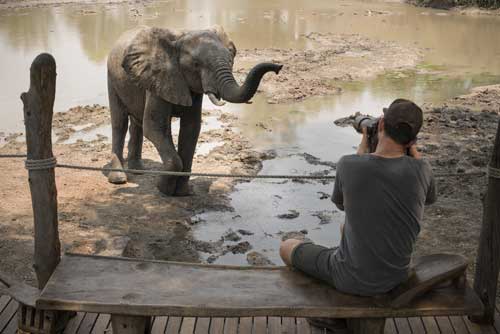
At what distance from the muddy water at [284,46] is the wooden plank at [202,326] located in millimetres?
1883

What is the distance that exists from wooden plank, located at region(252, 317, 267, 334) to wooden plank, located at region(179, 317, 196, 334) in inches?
15.7

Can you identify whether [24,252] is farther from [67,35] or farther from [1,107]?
[67,35]

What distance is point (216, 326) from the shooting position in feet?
14.1

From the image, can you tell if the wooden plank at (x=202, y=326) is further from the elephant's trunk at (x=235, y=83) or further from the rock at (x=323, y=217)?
the rock at (x=323, y=217)

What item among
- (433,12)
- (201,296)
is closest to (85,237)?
(201,296)

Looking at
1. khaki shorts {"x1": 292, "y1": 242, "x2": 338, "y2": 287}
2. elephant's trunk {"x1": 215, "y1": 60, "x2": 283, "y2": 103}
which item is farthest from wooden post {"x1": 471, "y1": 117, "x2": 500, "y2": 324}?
elephant's trunk {"x1": 215, "y1": 60, "x2": 283, "y2": 103}

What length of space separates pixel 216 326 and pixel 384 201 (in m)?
1.55

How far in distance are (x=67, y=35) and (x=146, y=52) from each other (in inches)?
557

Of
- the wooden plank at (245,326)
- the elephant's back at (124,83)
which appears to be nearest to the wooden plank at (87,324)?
the wooden plank at (245,326)

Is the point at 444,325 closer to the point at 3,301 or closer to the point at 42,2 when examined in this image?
the point at 3,301

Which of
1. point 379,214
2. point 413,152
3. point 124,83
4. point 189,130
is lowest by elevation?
point 189,130

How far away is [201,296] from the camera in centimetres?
370

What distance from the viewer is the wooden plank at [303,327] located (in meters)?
4.27

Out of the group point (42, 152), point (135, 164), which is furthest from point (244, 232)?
point (42, 152)
